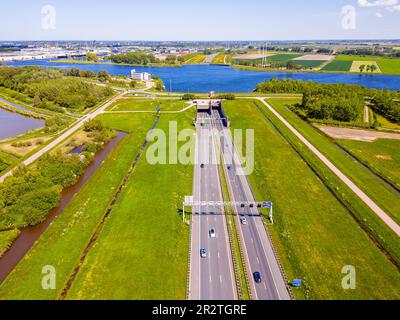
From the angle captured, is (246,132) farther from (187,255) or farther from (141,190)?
(187,255)

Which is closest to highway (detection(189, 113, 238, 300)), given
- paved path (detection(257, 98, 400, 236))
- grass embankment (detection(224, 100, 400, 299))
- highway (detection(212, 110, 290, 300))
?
highway (detection(212, 110, 290, 300))

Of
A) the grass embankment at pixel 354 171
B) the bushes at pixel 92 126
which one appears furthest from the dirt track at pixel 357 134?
the bushes at pixel 92 126

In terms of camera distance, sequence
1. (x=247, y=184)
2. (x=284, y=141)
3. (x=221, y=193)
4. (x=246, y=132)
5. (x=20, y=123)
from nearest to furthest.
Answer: (x=221, y=193) → (x=247, y=184) → (x=284, y=141) → (x=246, y=132) → (x=20, y=123)

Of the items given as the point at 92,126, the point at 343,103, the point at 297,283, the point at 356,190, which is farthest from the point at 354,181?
the point at 92,126

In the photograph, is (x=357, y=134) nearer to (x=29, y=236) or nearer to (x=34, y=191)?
(x=34, y=191)

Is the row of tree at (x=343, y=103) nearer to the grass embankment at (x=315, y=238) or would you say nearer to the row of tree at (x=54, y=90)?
the grass embankment at (x=315, y=238)
